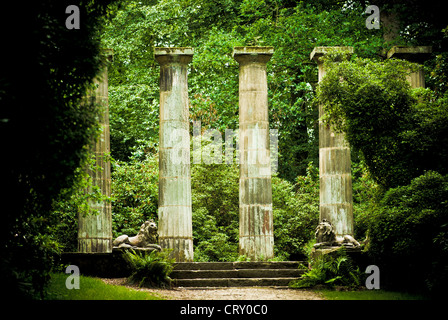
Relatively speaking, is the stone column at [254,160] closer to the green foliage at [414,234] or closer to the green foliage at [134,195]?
the green foliage at [414,234]

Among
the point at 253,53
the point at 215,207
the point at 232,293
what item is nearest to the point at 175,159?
the point at 253,53

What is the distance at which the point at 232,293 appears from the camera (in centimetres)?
2400

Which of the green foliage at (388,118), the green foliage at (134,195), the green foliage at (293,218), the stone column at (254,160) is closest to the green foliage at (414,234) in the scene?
the green foliage at (388,118)

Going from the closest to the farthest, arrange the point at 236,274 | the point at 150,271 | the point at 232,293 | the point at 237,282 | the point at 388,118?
the point at 232,293 < the point at 150,271 < the point at 237,282 < the point at 388,118 < the point at 236,274

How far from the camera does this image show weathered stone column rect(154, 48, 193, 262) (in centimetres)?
2986

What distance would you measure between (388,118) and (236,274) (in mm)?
9785

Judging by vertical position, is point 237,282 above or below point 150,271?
below

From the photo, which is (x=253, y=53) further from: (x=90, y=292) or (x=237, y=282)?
(x=90, y=292)

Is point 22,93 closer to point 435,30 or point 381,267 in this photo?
point 381,267

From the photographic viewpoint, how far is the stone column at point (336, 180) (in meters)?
31.1

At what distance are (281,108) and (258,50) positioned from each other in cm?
984

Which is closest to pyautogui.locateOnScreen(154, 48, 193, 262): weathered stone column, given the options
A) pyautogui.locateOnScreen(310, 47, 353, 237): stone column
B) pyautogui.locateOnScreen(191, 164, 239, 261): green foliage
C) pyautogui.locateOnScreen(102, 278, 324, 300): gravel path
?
pyautogui.locateOnScreen(102, 278, 324, 300): gravel path

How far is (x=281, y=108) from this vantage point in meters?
40.9
